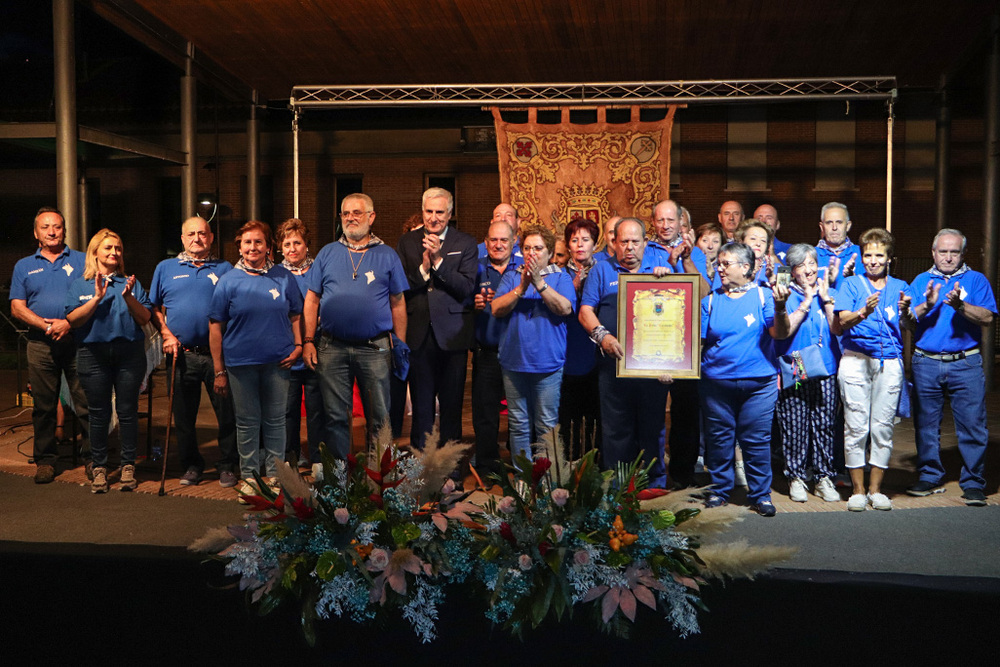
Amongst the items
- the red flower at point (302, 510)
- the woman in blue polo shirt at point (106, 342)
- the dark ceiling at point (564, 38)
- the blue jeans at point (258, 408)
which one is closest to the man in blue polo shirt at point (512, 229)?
the blue jeans at point (258, 408)

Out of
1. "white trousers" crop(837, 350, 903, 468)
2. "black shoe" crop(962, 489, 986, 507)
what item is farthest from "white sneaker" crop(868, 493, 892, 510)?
"black shoe" crop(962, 489, 986, 507)

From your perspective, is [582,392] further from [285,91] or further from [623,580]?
[285,91]

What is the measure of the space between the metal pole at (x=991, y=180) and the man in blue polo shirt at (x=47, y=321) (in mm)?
9587

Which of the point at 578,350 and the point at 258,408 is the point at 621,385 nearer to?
the point at 578,350

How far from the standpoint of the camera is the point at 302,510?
185 centimetres

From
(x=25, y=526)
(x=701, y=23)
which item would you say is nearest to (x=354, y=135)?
(x=701, y=23)

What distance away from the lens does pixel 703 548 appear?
1.80 m

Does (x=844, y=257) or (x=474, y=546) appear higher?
(x=844, y=257)

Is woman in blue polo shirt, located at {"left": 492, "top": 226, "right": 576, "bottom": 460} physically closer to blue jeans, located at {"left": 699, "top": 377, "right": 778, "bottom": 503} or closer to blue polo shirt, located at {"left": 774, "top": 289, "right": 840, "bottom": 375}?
blue jeans, located at {"left": 699, "top": 377, "right": 778, "bottom": 503}

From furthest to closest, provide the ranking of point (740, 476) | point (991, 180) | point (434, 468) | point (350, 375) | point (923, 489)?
point (991, 180) < point (740, 476) < point (923, 489) < point (350, 375) < point (434, 468)

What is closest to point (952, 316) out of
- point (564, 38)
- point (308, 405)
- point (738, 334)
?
point (738, 334)

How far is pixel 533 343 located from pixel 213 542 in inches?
131

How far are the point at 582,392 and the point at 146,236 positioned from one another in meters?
17.8

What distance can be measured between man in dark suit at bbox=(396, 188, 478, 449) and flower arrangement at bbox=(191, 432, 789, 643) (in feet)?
11.7
